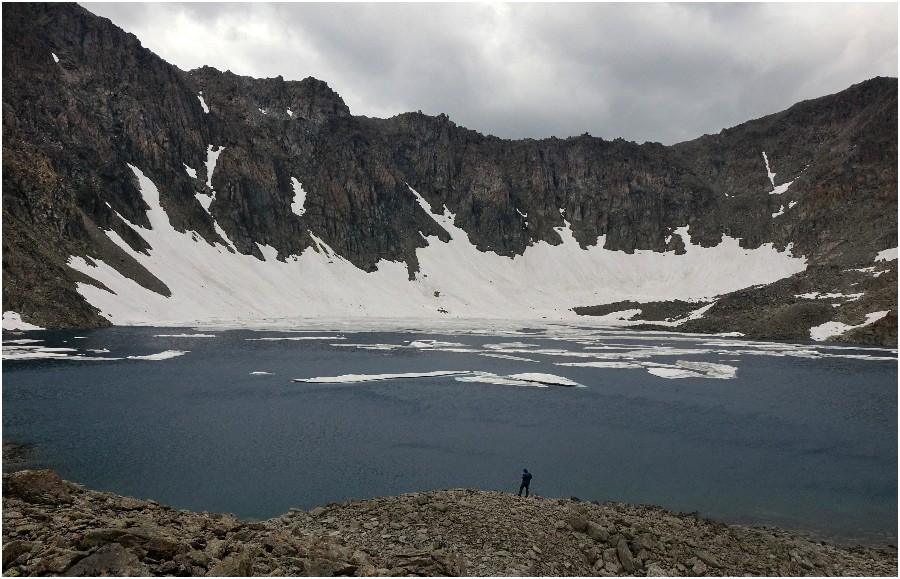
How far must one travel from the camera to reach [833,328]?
89250 millimetres

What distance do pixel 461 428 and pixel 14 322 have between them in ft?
226

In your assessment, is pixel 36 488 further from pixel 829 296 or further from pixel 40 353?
pixel 829 296

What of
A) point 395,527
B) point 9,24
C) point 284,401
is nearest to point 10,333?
point 284,401

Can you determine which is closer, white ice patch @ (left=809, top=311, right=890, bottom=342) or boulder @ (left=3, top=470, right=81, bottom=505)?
boulder @ (left=3, top=470, right=81, bottom=505)

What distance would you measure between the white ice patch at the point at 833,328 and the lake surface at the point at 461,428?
26.4 metres

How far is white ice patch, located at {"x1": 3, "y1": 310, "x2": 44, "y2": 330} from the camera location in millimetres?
69125

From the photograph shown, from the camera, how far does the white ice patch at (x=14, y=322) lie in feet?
227

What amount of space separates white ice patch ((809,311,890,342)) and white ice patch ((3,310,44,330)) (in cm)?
11664

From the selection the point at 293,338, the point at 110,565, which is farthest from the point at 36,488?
the point at 293,338

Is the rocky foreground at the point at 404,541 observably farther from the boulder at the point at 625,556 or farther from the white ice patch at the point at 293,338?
the white ice patch at the point at 293,338

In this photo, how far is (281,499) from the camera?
20312 millimetres

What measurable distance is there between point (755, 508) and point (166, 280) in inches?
4403

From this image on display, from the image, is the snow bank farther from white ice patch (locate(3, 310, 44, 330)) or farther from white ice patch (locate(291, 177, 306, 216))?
white ice patch (locate(3, 310, 44, 330))

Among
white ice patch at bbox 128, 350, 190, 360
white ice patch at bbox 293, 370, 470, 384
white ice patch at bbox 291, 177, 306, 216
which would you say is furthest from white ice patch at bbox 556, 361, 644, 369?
white ice patch at bbox 291, 177, 306, 216
